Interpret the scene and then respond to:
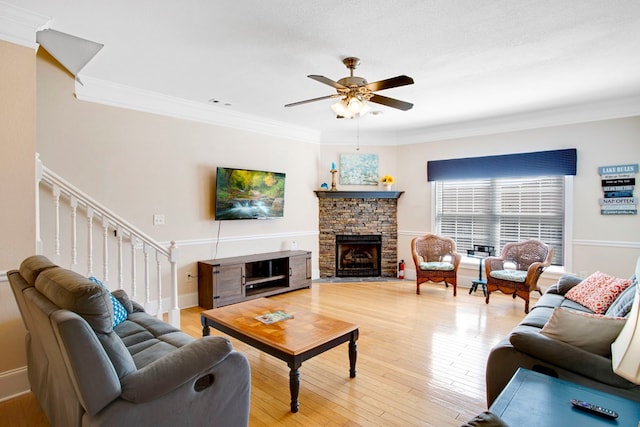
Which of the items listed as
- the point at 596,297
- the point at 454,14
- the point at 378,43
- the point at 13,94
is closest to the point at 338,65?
the point at 378,43

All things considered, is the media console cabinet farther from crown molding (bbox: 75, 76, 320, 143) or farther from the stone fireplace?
crown molding (bbox: 75, 76, 320, 143)

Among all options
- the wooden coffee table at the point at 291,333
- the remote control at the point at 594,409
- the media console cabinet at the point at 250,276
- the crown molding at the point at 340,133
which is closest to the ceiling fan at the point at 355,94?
the wooden coffee table at the point at 291,333

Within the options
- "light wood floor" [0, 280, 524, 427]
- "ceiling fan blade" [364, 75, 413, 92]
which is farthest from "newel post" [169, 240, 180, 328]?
"ceiling fan blade" [364, 75, 413, 92]

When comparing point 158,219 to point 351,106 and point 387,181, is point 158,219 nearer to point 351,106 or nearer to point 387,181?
point 351,106

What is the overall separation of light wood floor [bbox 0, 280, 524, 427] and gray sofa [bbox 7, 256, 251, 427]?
0.53m

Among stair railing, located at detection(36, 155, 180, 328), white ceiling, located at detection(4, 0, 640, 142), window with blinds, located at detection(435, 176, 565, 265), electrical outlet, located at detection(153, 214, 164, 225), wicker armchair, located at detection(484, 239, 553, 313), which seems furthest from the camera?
window with blinds, located at detection(435, 176, 565, 265)

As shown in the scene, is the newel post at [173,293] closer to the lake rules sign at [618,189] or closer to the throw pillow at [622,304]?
the throw pillow at [622,304]

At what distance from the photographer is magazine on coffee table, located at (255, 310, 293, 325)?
2.87 metres

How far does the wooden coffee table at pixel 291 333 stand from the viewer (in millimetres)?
2342

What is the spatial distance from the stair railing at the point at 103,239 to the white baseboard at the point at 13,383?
87 cm

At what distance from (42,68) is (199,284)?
9.68 ft

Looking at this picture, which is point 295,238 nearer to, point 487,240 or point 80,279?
point 487,240

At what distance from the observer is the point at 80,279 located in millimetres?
1683

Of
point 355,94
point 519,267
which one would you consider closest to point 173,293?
point 355,94
